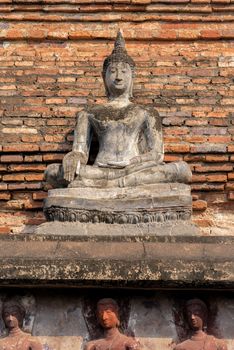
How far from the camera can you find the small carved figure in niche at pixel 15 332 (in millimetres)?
6785

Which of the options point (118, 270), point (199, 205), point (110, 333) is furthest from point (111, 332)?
point (199, 205)

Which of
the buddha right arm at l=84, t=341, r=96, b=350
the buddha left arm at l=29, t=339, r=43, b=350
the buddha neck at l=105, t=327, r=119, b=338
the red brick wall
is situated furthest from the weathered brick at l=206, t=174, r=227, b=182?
the buddha left arm at l=29, t=339, r=43, b=350

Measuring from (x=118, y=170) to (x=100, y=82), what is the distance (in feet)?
6.90

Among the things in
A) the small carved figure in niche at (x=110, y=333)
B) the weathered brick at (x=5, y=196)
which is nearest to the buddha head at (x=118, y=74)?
the weathered brick at (x=5, y=196)

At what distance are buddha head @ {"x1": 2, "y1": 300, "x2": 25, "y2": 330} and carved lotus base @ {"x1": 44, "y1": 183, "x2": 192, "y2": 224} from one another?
43.6 inches

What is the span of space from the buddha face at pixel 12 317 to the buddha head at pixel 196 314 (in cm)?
117

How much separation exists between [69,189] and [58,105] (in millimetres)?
2099

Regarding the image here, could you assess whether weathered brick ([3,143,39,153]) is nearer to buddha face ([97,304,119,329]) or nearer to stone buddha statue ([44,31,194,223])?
stone buddha statue ([44,31,194,223])

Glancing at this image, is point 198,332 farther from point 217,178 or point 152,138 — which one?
point 217,178

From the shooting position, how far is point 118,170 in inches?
326

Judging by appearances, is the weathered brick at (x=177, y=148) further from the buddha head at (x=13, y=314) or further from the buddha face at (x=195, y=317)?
the buddha head at (x=13, y=314)

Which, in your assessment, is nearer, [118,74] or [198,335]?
[198,335]

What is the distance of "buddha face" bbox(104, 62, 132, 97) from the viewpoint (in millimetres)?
9102

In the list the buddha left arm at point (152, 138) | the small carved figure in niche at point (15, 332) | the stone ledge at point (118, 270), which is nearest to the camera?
the stone ledge at point (118, 270)
